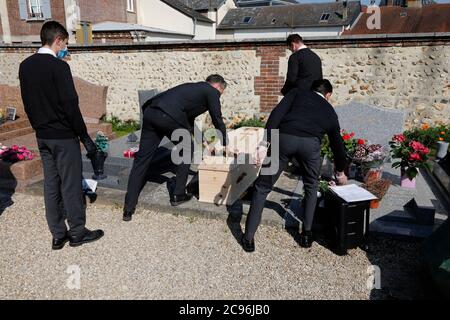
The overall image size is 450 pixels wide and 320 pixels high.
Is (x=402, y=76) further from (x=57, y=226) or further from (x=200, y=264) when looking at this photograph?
(x=57, y=226)

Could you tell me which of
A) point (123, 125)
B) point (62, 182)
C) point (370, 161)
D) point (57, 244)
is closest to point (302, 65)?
point (370, 161)

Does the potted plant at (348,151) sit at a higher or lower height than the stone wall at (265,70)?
lower

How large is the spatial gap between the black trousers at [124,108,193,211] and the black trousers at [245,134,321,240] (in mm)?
1365

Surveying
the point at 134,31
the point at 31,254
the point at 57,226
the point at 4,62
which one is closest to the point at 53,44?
the point at 57,226

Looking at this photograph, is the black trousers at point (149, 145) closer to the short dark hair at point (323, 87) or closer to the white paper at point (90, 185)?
the white paper at point (90, 185)

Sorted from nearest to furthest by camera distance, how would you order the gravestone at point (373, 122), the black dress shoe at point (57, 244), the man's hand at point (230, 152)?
1. the black dress shoe at point (57, 244)
2. the man's hand at point (230, 152)
3. the gravestone at point (373, 122)

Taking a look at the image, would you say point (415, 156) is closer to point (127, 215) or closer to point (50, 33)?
point (127, 215)

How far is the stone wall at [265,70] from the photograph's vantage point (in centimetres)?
787

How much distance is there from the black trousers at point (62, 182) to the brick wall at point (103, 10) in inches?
749

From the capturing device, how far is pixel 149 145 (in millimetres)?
4512

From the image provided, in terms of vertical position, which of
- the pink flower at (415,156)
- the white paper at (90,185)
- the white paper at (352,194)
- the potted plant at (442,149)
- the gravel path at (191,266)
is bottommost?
the gravel path at (191,266)

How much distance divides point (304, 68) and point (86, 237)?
12.6 feet

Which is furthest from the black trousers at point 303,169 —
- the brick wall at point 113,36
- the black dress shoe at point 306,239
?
the brick wall at point 113,36

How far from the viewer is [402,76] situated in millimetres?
7984
